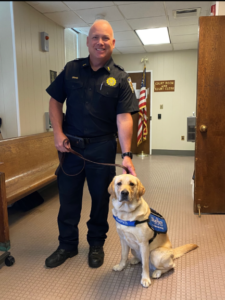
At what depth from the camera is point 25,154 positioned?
303 centimetres

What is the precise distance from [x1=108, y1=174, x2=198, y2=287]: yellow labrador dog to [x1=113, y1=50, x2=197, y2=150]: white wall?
502 cm

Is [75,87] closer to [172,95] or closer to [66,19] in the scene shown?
[66,19]

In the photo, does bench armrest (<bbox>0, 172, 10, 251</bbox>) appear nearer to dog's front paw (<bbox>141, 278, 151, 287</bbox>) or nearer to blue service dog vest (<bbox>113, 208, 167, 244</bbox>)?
blue service dog vest (<bbox>113, 208, 167, 244</bbox>)

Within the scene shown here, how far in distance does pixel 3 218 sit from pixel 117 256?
908 millimetres

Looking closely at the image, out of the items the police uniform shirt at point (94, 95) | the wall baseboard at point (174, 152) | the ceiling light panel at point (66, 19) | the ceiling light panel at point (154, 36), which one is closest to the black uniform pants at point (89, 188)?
the police uniform shirt at point (94, 95)

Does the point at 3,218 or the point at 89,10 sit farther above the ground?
the point at 89,10

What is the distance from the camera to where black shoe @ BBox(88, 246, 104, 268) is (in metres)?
1.88

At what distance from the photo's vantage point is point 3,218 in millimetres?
1951

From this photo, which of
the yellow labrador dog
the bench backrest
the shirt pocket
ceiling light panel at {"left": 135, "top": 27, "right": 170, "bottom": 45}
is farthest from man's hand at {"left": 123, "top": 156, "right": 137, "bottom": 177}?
ceiling light panel at {"left": 135, "top": 27, "right": 170, "bottom": 45}

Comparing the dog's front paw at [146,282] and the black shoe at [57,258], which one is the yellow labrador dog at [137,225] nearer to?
the dog's front paw at [146,282]

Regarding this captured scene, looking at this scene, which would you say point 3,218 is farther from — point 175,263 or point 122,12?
point 122,12

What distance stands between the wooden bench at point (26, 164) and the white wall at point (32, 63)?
322mm

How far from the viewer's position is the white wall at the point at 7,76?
3.13m

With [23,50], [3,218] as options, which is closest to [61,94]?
[3,218]
